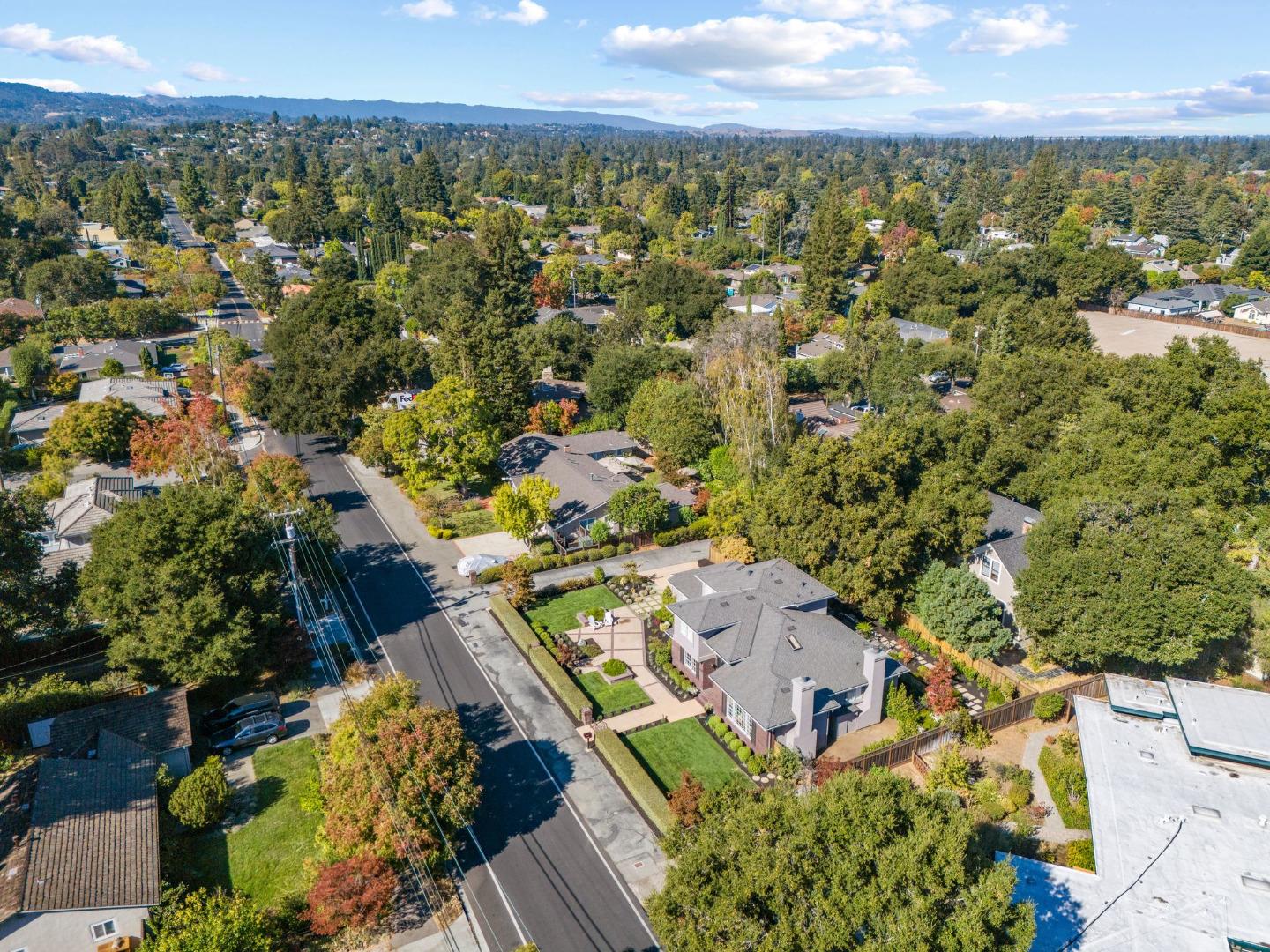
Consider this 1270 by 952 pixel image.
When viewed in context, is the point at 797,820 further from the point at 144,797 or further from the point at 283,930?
the point at 144,797

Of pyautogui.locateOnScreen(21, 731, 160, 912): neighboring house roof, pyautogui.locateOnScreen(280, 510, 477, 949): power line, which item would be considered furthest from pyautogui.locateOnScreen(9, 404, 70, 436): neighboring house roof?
pyautogui.locateOnScreen(21, 731, 160, 912): neighboring house roof

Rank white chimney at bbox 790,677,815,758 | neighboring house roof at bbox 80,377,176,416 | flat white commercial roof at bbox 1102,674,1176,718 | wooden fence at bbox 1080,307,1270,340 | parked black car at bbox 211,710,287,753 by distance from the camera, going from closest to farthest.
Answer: white chimney at bbox 790,677,815,758, flat white commercial roof at bbox 1102,674,1176,718, parked black car at bbox 211,710,287,753, neighboring house roof at bbox 80,377,176,416, wooden fence at bbox 1080,307,1270,340

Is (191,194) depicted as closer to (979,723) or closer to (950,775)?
(979,723)


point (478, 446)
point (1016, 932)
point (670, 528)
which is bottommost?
point (670, 528)

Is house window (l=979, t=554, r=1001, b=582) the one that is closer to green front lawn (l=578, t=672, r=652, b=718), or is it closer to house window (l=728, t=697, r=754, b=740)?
house window (l=728, t=697, r=754, b=740)

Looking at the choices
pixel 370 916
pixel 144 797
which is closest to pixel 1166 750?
pixel 370 916

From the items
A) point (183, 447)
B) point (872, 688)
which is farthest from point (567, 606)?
point (183, 447)
